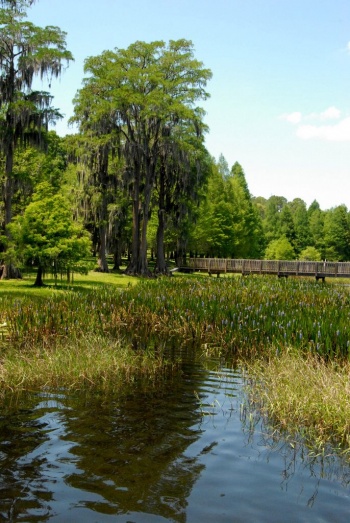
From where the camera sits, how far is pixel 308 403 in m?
6.74

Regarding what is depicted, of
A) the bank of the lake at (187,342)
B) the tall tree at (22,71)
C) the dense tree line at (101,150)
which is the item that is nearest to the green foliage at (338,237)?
the dense tree line at (101,150)

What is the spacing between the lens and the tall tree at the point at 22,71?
26750 mm

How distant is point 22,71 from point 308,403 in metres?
24.8

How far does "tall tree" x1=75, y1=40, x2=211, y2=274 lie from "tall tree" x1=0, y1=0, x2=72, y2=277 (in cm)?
829

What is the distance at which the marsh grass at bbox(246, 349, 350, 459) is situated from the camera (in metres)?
6.14

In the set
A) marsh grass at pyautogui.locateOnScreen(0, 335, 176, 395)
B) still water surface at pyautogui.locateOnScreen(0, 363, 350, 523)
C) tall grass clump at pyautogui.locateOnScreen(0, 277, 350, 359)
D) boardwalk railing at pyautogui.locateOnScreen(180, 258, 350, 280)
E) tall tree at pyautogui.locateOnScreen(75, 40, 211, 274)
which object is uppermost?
tall tree at pyautogui.locateOnScreen(75, 40, 211, 274)

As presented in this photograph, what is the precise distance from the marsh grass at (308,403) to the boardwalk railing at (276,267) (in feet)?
119

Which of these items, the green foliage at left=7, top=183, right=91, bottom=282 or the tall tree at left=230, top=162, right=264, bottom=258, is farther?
the tall tree at left=230, top=162, right=264, bottom=258

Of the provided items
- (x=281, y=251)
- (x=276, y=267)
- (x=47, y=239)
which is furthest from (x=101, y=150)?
(x=281, y=251)

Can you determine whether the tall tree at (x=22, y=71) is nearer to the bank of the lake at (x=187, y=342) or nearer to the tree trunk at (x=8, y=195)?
the tree trunk at (x=8, y=195)

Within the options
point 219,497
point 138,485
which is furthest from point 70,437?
point 219,497

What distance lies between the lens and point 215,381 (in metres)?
8.96

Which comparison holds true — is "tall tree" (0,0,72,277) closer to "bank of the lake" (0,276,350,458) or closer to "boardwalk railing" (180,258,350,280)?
"bank of the lake" (0,276,350,458)

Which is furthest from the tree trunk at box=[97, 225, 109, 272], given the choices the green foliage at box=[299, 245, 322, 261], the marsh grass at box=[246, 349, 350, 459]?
the green foliage at box=[299, 245, 322, 261]
